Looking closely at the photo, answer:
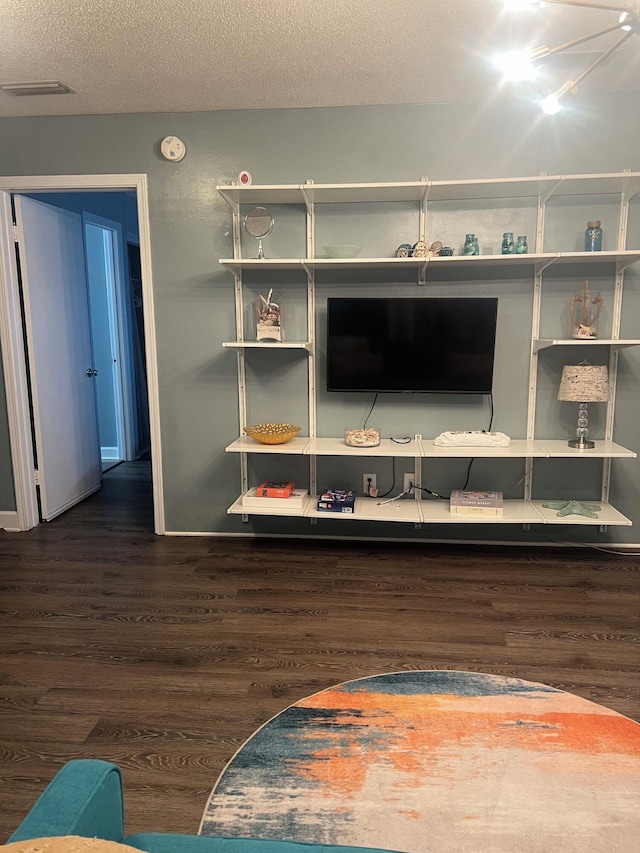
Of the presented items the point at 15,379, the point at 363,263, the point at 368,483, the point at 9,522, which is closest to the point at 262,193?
the point at 363,263

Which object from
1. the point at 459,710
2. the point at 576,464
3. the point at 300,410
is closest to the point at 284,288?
the point at 300,410

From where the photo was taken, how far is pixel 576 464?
3.65 m

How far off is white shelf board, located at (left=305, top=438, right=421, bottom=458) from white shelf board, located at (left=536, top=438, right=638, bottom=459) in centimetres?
72

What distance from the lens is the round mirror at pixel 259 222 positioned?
3.47 meters

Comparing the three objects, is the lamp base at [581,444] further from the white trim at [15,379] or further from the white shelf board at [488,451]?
the white trim at [15,379]

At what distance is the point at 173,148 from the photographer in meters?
3.59

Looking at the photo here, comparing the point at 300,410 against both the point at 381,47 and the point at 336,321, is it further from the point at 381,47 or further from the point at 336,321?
the point at 381,47

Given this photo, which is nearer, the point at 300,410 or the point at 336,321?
the point at 336,321

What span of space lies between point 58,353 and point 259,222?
76.3 inches

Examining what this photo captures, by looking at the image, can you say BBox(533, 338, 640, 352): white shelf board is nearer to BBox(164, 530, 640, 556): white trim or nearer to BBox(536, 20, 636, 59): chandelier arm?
BBox(164, 530, 640, 556): white trim

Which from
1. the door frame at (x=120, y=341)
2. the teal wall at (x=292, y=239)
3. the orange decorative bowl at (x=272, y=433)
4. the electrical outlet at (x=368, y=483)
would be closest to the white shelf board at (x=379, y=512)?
the electrical outlet at (x=368, y=483)

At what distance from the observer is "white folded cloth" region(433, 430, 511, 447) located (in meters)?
3.46

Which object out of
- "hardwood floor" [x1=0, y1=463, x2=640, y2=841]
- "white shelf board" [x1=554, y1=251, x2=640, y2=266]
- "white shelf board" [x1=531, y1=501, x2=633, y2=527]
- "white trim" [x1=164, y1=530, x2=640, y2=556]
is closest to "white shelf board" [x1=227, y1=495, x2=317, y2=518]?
"hardwood floor" [x1=0, y1=463, x2=640, y2=841]

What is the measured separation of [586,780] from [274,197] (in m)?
3.09
